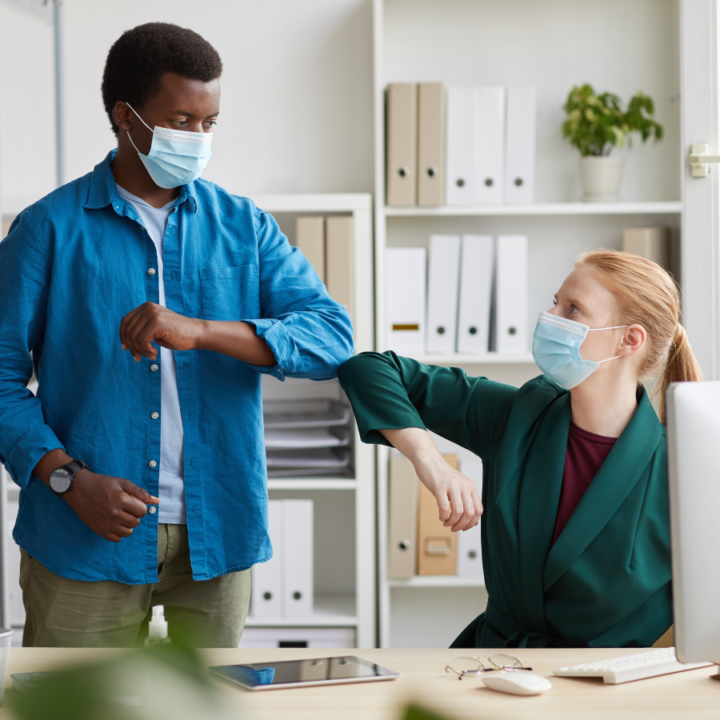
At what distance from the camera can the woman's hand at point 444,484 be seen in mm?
1222

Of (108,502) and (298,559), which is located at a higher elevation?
(108,502)

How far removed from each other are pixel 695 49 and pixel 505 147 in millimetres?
596

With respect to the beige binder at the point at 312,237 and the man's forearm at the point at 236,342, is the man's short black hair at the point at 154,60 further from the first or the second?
the beige binder at the point at 312,237

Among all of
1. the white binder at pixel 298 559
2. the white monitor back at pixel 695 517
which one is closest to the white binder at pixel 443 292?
the white binder at pixel 298 559

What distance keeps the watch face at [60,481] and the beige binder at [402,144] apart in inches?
56.8

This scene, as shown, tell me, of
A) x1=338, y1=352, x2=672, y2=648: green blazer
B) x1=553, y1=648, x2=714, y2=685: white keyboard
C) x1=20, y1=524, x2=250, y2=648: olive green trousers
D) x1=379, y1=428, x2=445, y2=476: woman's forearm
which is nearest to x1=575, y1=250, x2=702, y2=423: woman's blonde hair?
x1=338, y1=352, x2=672, y2=648: green blazer

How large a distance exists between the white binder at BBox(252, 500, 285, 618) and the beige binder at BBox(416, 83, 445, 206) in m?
1.02

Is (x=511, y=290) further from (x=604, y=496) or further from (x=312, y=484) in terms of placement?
(x=604, y=496)

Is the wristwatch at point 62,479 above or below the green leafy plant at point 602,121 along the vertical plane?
below

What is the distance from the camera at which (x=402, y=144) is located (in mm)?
2398

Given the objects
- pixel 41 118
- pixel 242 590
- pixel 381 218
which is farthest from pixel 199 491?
pixel 41 118

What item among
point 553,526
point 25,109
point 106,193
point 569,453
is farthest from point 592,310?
point 25,109

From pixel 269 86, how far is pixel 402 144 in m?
0.54

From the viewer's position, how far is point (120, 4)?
2619mm
